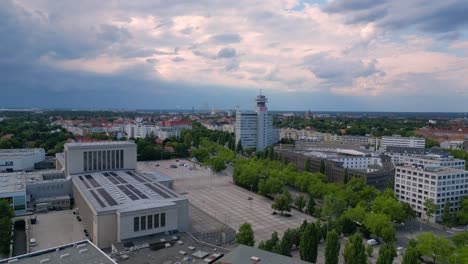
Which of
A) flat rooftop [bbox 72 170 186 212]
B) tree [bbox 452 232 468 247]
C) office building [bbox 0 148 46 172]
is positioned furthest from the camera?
office building [bbox 0 148 46 172]

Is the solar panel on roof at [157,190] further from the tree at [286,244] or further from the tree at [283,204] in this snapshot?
the tree at [286,244]

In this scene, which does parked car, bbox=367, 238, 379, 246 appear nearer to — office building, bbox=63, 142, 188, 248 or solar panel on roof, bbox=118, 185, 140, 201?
office building, bbox=63, 142, 188, 248

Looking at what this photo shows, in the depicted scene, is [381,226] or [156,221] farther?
[381,226]

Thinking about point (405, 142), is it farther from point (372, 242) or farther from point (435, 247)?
point (435, 247)

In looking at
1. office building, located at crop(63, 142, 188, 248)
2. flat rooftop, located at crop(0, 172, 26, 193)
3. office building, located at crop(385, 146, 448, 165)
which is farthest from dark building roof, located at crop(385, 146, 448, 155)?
flat rooftop, located at crop(0, 172, 26, 193)

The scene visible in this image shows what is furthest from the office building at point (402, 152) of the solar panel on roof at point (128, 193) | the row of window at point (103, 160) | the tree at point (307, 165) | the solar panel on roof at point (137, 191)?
the solar panel on roof at point (128, 193)

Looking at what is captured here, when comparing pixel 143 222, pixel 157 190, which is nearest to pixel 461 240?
pixel 143 222

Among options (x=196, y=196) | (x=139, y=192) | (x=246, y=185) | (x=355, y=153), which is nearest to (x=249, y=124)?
(x=355, y=153)
